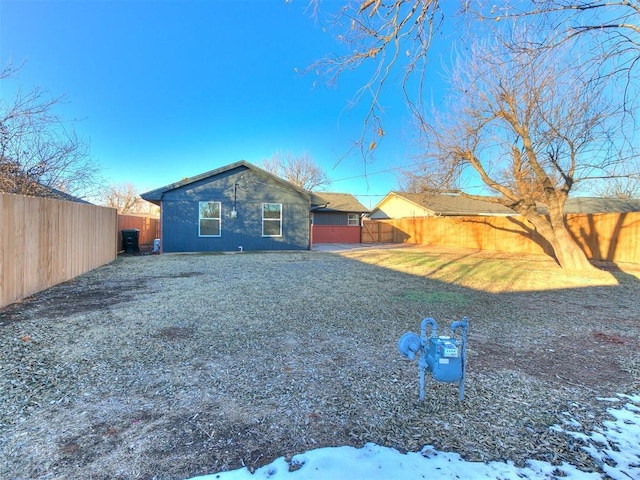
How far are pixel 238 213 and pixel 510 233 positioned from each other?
14137 millimetres

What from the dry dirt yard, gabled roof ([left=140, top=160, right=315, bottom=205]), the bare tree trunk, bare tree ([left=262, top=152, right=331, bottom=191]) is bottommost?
the dry dirt yard

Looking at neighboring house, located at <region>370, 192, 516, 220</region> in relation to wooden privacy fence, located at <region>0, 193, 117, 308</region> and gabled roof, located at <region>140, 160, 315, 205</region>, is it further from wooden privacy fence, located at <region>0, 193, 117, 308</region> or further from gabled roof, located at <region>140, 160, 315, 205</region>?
wooden privacy fence, located at <region>0, 193, 117, 308</region>

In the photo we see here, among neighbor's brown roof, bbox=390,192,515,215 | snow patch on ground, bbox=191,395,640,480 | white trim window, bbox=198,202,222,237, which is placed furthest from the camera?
neighbor's brown roof, bbox=390,192,515,215

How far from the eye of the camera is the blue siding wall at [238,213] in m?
13.8

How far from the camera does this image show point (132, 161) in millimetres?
19344

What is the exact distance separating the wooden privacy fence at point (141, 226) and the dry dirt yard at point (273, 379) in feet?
30.5

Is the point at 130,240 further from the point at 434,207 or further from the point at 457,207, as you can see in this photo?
the point at 457,207

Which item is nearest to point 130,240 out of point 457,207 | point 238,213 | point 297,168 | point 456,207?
point 238,213

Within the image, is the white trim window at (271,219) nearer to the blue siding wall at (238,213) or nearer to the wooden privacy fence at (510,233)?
the blue siding wall at (238,213)

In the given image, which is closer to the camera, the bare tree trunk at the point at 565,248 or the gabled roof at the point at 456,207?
the bare tree trunk at the point at 565,248

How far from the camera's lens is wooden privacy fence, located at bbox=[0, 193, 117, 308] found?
4988 millimetres

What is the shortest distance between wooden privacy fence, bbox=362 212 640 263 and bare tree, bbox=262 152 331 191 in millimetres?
10919

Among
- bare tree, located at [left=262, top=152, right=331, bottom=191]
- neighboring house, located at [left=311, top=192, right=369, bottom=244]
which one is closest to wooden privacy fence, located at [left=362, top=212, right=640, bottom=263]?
neighboring house, located at [left=311, top=192, right=369, bottom=244]

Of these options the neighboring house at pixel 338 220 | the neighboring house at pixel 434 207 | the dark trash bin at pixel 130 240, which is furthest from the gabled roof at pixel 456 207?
the dark trash bin at pixel 130 240
